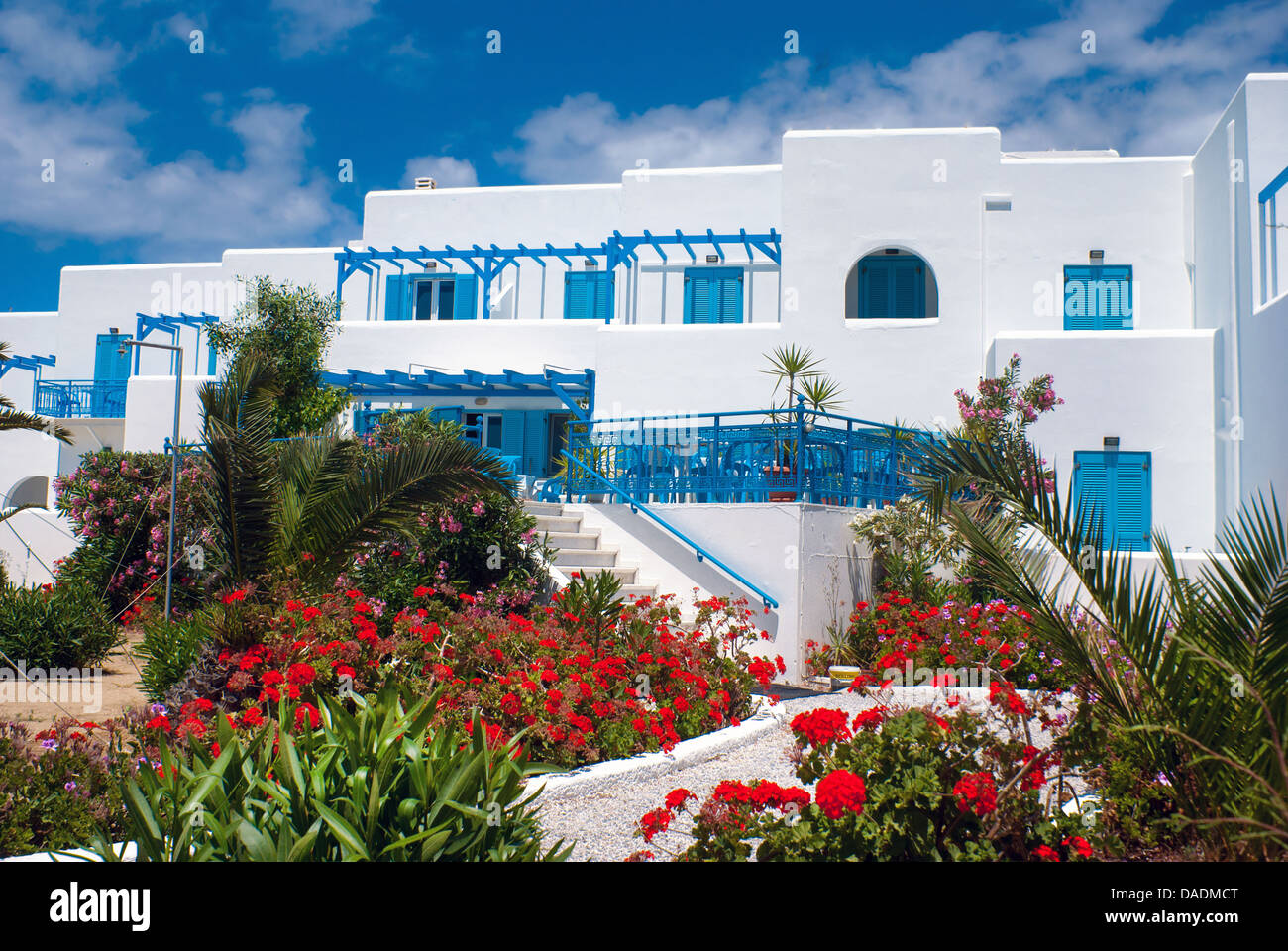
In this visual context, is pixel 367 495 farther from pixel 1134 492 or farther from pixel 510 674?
pixel 1134 492

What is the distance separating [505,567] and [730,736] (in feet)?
13.8

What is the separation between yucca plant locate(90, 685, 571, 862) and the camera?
136 inches

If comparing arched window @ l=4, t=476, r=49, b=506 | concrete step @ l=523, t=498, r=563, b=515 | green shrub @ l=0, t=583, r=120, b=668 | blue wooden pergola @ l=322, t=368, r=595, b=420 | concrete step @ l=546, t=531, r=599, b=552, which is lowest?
green shrub @ l=0, t=583, r=120, b=668

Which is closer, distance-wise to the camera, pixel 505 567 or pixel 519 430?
pixel 505 567

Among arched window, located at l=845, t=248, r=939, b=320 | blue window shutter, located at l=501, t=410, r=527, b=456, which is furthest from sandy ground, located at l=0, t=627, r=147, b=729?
arched window, located at l=845, t=248, r=939, b=320

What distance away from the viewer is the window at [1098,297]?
16.4 m

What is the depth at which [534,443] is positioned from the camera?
19.6m

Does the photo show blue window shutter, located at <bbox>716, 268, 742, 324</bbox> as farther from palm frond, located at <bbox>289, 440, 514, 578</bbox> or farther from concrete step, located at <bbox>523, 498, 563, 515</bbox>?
palm frond, located at <bbox>289, 440, 514, 578</bbox>

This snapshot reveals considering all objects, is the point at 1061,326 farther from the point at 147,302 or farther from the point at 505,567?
the point at 147,302

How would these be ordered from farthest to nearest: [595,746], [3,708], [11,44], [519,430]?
1. [519,430]
2. [11,44]
3. [3,708]
4. [595,746]

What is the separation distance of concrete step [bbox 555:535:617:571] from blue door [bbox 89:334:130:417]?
16.7 meters

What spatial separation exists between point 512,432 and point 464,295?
3800mm
